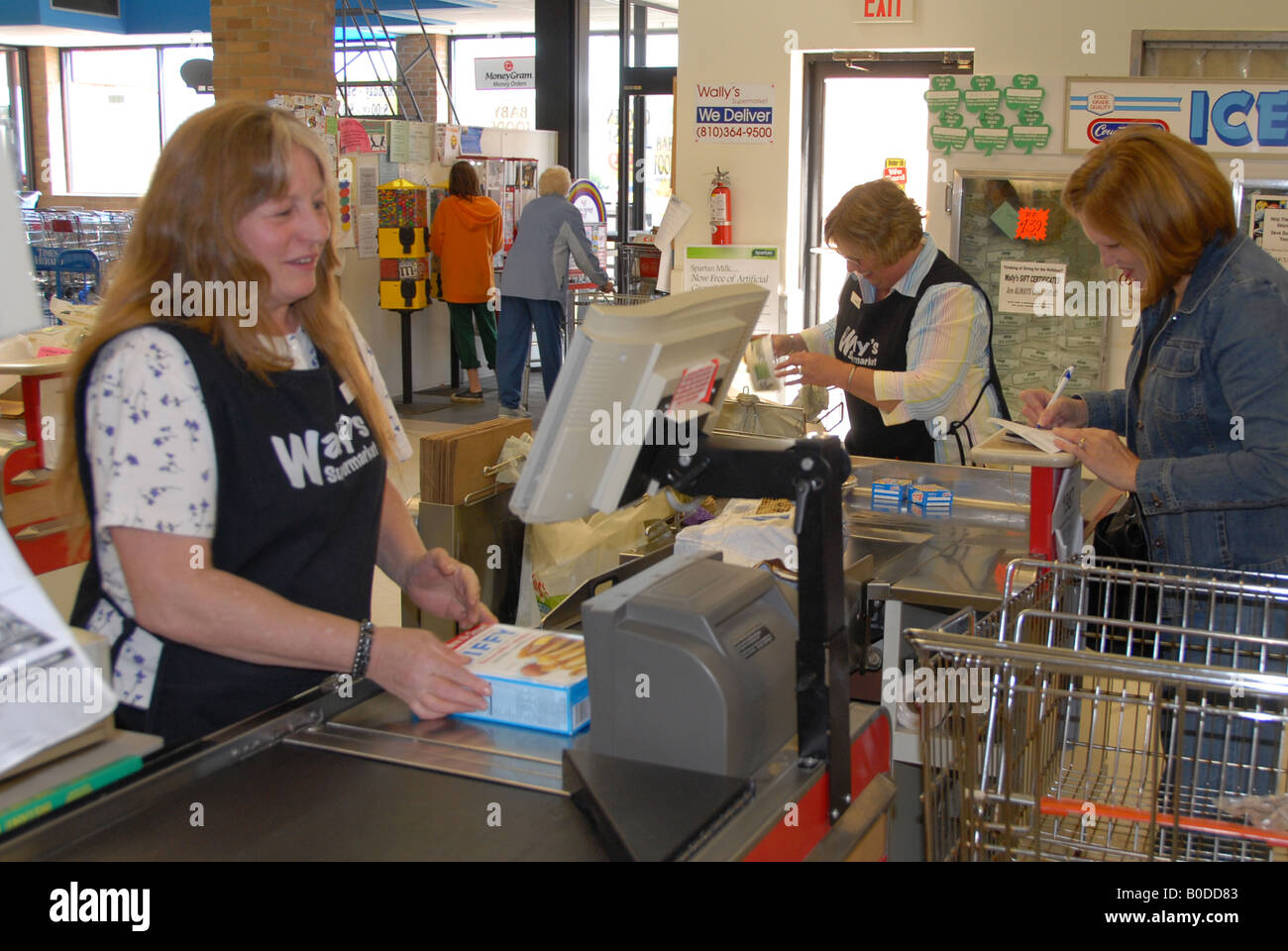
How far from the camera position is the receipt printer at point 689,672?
1336 millimetres

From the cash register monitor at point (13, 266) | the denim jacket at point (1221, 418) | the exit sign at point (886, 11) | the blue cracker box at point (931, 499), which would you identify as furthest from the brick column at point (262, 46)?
the cash register monitor at point (13, 266)

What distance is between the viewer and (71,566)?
4289 millimetres

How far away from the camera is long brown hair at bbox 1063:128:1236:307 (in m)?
2.14

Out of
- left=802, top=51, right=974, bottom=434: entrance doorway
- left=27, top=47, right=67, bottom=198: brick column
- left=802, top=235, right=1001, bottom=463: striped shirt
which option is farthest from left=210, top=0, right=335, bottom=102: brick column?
left=27, top=47, right=67, bottom=198: brick column

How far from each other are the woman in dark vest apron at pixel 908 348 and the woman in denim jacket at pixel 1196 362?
1196mm

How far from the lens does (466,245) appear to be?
9.54m

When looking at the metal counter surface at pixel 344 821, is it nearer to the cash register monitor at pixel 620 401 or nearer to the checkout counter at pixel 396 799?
the checkout counter at pixel 396 799

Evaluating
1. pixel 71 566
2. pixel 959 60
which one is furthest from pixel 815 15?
pixel 71 566

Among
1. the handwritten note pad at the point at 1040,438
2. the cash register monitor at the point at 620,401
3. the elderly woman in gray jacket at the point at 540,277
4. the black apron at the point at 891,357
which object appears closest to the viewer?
the cash register monitor at the point at 620,401

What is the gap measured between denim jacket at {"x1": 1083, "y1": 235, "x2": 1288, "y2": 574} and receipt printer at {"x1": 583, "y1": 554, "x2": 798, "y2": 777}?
3.54 feet

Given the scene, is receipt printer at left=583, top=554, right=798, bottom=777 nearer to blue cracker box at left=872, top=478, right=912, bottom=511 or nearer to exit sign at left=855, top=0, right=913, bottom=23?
blue cracker box at left=872, top=478, right=912, bottom=511

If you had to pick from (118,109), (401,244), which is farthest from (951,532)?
(118,109)

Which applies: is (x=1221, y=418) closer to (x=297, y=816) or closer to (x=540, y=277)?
(x=297, y=816)
